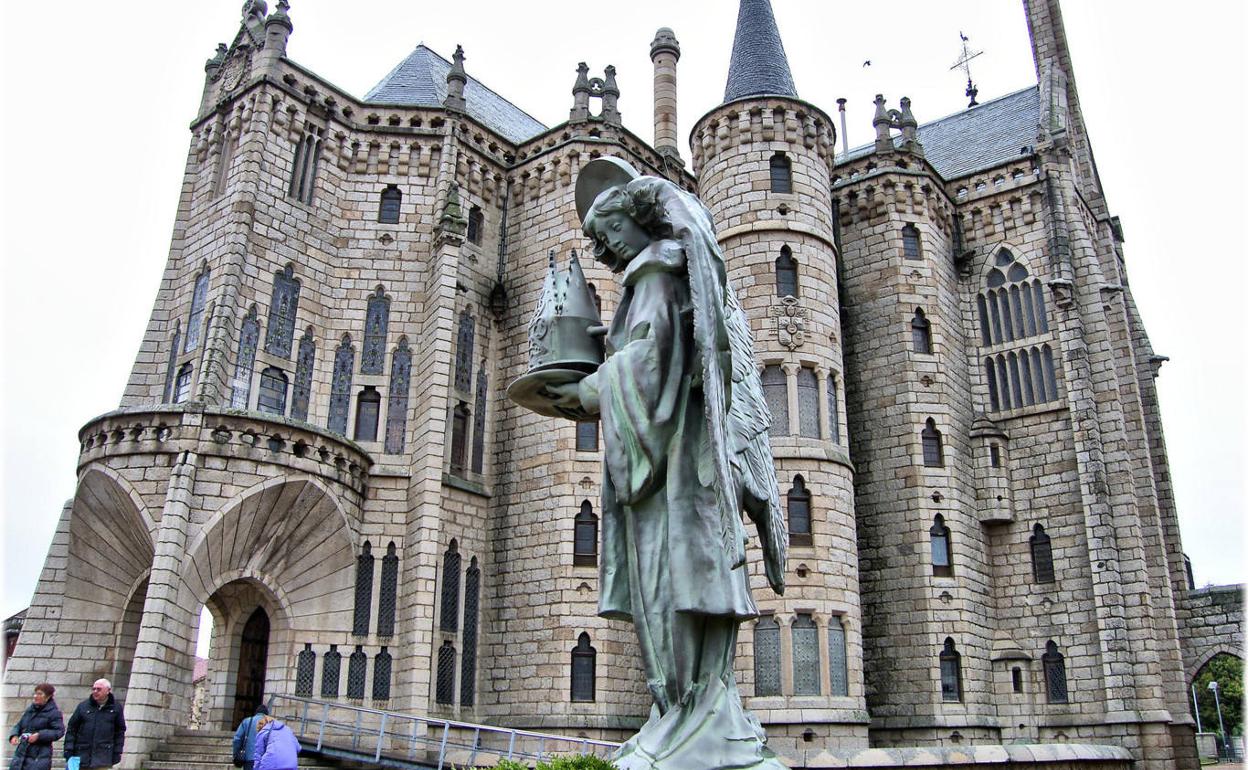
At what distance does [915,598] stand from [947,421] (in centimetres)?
458

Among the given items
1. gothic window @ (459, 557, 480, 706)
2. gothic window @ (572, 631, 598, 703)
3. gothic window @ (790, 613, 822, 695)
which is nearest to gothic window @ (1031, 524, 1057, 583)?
gothic window @ (790, 613, 822, 695)

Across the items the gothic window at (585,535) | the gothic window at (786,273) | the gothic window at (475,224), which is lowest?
the gothic window at (585,535)

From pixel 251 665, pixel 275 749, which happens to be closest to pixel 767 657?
pixel 251 665

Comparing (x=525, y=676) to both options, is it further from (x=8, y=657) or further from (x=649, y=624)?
(x=649, y=624)

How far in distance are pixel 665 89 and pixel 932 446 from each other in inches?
485

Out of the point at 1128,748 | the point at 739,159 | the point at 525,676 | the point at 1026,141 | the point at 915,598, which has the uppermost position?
the point at 1026,141

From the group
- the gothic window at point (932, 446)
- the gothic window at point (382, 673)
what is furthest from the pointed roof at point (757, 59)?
the gothic window at point (382, 673)

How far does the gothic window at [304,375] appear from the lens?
22.1 m

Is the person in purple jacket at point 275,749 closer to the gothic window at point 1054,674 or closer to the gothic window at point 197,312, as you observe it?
the gothic window at point 197,312

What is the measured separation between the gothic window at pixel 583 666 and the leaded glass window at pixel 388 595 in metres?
3.78

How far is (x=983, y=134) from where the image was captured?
108ft

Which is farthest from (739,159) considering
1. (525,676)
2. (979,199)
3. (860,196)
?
(525,676)

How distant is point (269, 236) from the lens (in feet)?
74.3

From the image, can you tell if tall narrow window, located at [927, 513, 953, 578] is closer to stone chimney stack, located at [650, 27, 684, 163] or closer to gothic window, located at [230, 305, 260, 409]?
stone chimney stack, located at [650, 27, 684, 163]
